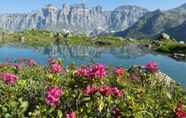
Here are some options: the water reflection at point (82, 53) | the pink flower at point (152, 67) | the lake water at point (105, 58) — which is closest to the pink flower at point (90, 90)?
the pink flower at point (152, 67)

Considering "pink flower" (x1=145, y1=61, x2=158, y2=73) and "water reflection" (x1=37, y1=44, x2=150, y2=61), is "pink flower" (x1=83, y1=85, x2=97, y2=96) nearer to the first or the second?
"pink flower" (x1=145, y1=61, x2=158, y2=73)

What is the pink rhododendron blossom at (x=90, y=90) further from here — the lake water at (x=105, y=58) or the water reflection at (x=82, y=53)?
the water reflection at (x=82, y=53)

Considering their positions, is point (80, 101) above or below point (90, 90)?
below

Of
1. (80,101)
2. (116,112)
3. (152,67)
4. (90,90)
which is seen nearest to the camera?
(116,112)

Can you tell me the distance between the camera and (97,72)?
12.2 m

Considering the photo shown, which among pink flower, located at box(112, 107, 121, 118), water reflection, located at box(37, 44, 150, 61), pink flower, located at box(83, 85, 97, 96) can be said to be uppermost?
pink flower, located at box(83, 85, 97, 96)

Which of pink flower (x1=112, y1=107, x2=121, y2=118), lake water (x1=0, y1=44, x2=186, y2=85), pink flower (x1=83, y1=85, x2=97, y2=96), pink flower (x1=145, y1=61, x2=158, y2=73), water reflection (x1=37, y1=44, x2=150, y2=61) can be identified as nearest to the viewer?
pink flower (x1=112, y1=107, x2=121, y2=118)

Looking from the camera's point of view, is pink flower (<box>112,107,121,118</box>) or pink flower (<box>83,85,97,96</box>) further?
pink flower (<box>83,85,97,96</box>)

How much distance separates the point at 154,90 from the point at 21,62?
1218 cm

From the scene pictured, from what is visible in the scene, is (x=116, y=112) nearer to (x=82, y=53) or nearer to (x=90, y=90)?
(x=90, y=90)

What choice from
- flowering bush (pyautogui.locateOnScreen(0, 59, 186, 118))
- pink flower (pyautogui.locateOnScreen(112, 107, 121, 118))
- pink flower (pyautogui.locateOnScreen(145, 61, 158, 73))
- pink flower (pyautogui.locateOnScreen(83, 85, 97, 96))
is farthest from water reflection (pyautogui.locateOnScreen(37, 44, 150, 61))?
pink flower (pyautogui.locateOnScreen(112, 107, 121, 118))

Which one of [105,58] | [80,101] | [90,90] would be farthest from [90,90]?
[105,58]

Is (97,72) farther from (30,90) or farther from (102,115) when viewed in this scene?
(30,90)

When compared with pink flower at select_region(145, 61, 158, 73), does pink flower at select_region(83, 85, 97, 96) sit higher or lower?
higher
